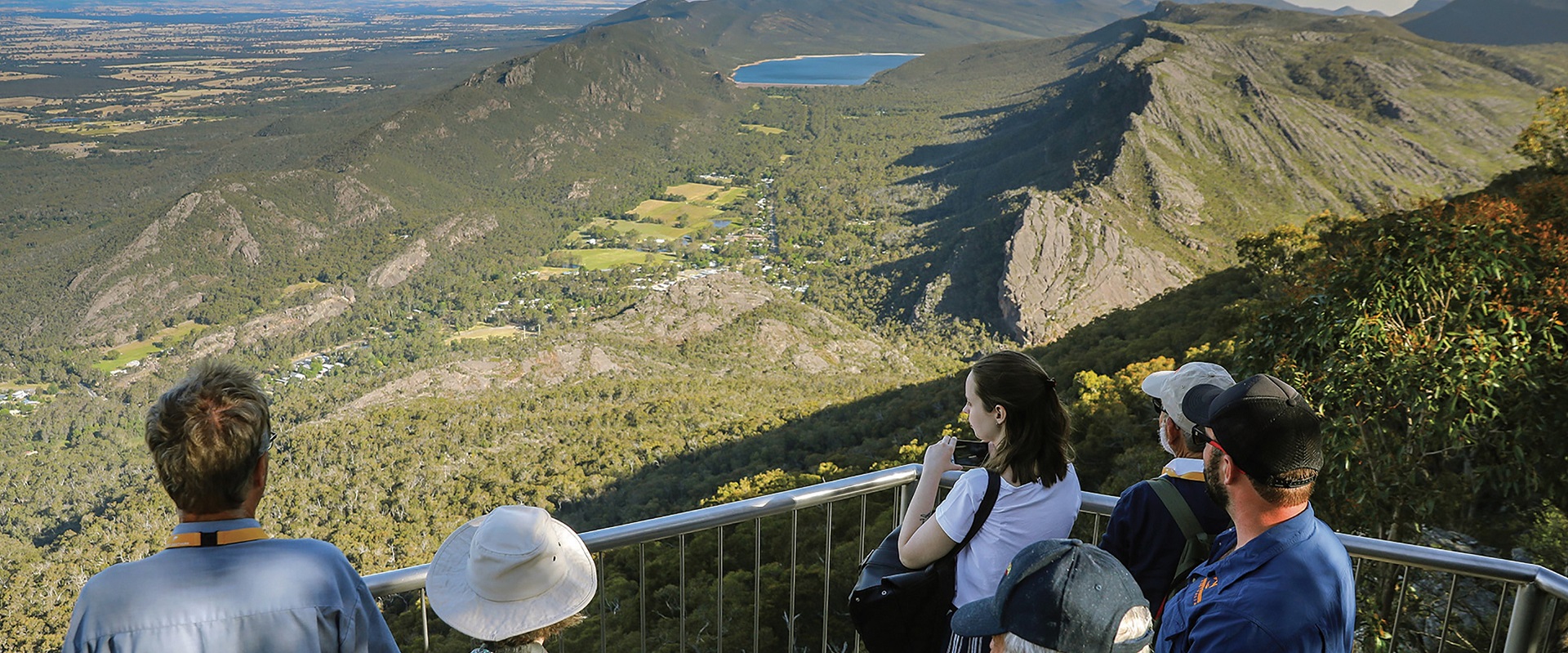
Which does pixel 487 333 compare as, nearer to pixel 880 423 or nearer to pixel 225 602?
pixel 880 423

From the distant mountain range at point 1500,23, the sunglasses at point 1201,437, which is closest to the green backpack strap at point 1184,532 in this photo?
the sunglasses at point 1201,437

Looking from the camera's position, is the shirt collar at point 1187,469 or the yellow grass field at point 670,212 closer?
the shirt collar at point 1187,469

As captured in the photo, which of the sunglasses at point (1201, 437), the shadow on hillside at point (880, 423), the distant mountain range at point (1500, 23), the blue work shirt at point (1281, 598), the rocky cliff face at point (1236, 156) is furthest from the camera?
the distant mountain range at point (1500, 23)

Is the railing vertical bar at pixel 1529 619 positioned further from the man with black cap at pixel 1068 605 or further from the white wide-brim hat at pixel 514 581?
the white wide-brim hat at pixel 514 581

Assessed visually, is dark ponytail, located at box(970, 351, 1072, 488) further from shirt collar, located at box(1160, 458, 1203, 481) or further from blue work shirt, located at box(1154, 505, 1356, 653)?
blue work shirt, located at box(1154, 505, 1356, 653)

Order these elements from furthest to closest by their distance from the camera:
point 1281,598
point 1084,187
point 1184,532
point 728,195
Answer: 1. point 728,195
2. point 1084,187
3. point 1184,532
4. point 1281,598

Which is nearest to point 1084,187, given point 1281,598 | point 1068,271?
point 1068,271

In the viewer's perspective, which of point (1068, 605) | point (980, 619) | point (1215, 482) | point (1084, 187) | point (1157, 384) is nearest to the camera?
point (1068, 605)
